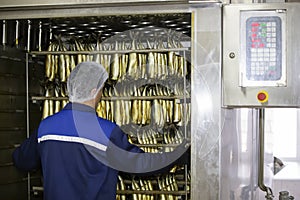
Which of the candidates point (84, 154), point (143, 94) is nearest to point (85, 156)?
point (84, 154)

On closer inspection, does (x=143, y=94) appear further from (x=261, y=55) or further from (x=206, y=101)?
(x=261, y=55)

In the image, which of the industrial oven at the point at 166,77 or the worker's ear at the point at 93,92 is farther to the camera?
the worker's ear at the point at 93,92

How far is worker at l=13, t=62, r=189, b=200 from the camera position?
2033 mm

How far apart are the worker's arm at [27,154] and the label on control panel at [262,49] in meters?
0.98

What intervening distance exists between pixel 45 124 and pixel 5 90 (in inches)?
13.1

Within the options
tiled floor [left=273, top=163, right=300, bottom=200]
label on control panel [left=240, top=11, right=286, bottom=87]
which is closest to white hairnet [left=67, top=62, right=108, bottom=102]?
label on control panel [left=240, top=11, right=286, bottom=87]

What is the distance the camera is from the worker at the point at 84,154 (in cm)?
203

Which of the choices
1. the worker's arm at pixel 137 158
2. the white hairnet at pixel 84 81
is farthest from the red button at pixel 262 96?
the white hairnet at pixel 84 81

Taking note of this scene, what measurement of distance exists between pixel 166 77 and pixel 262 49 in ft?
2.30

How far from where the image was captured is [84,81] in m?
2.09

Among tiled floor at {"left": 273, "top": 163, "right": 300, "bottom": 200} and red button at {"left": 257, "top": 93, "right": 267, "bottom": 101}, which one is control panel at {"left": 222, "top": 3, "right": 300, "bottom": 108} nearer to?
red button at {"left": 257, "top": 93, "right": 267, "bottom": 101}

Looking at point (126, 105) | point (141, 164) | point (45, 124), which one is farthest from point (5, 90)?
point (141, 164)

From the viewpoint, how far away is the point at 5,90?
225 cm

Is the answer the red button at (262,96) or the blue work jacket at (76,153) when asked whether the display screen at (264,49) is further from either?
the blue work jacket at (76,153)
